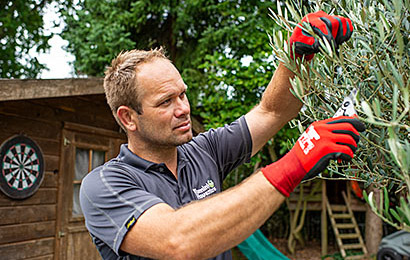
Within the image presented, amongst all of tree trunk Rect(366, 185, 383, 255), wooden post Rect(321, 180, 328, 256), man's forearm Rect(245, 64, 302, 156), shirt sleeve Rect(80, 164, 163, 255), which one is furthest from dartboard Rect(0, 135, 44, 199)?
wooden post Rect(321, 180, 328, 256)

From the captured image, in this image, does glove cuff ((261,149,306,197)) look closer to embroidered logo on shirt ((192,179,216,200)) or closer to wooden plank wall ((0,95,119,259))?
embroidered logo on shirt ((192,179,216,200))

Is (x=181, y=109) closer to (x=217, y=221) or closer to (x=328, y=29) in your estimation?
(x=217, y=221)

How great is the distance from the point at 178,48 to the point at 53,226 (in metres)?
5.69

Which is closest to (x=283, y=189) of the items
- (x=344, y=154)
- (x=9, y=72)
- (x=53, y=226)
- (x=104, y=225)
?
(x=344, y=154)

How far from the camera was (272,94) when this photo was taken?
7.14ft

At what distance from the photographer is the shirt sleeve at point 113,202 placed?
166cm

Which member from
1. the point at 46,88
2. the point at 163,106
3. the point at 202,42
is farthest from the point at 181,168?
the point at 202,42

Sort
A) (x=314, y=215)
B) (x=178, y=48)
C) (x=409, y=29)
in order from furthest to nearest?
(x=314, y=215) → (x=178, y=48) → (x=409, y=29)

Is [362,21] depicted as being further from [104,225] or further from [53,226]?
[53,226]

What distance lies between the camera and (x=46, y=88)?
16.2 feet

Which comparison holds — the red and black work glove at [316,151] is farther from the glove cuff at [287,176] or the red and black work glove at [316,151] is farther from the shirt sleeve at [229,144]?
the shirt sleeve at [229,144]

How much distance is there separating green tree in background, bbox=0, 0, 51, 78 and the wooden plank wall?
23.5 ft

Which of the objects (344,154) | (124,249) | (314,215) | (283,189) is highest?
(344,154)

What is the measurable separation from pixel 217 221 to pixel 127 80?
3.16 ft
